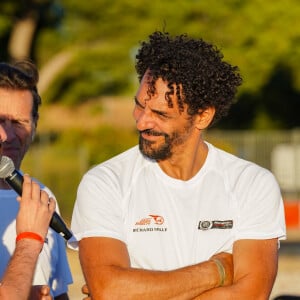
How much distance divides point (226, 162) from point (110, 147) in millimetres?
27191

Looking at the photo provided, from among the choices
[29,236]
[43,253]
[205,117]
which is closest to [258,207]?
[205,117]

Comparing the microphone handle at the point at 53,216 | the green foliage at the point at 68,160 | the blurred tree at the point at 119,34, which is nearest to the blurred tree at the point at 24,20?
the blurred tree at the point at 119,34

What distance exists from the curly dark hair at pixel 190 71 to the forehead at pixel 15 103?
0.62 metres

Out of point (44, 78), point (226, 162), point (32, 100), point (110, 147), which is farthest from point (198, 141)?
point (44, 78)

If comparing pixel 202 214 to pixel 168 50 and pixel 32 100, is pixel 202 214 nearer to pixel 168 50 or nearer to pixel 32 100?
pixel 168 50

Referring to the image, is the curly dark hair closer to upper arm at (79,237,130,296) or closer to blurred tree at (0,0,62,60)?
upper arm at (79,237,130,296)

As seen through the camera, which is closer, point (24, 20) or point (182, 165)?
point (182, 165)

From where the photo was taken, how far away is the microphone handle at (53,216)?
15.4ft

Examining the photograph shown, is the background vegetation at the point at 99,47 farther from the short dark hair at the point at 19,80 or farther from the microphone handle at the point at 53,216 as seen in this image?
the microphone handle at the point at 53,216

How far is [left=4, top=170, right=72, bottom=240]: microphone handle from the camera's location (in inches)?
185

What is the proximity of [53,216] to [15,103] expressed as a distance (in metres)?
1.18

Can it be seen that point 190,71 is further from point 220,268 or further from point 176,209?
point 220,268

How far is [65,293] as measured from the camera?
5.95 metres

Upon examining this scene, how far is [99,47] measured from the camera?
1312 inches
